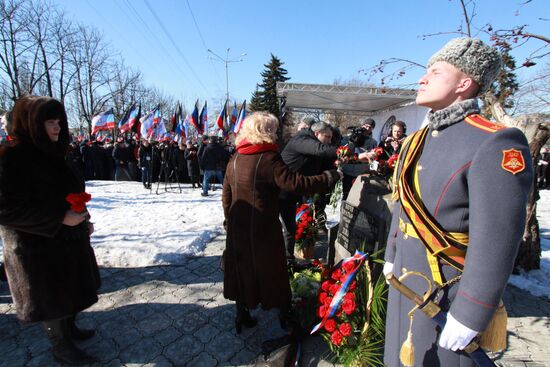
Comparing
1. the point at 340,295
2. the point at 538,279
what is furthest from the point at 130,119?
the point at 538,279

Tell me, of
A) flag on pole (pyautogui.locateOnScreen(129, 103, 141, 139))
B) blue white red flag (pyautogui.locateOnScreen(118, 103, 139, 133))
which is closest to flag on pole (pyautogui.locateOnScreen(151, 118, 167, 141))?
flag on pole (pyautogui.locateOnScreen(129, 103, 141, 139))

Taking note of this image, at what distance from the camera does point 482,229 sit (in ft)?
3.38

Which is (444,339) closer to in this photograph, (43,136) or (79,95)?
(43,136)

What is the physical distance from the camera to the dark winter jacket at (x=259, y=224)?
7.68 ft

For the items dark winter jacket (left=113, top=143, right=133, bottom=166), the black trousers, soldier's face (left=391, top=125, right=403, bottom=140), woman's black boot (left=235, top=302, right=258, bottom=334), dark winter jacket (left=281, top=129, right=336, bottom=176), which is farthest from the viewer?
dark winter jacket (left=113, top=143, right=133, bottom=166)

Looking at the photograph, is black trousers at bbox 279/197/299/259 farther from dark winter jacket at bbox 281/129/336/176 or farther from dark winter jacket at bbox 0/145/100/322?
dark winter jacket at bbox 0/145/100/322

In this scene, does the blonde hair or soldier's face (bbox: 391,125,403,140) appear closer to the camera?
the blonde hair

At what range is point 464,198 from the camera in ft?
3.83

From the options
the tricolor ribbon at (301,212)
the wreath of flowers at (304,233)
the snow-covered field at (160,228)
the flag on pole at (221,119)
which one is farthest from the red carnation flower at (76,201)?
the flag on pole at (221,119)

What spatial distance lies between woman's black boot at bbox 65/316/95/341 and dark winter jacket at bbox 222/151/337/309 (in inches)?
56.8

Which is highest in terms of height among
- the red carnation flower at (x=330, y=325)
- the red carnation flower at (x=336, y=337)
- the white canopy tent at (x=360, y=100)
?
the white canopy tent at (x=360, y=100)

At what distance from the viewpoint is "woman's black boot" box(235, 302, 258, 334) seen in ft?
8.86

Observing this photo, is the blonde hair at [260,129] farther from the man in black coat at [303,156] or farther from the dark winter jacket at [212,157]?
the dark winter jacket at [212,157]

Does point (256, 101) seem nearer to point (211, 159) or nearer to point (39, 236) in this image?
point (211, 159)
